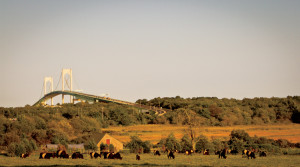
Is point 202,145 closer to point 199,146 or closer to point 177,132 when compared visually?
point 199,146

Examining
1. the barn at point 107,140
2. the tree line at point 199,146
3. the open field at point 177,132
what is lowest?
the tree line at point 199,146


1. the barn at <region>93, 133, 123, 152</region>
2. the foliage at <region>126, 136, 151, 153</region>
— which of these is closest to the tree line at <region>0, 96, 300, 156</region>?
the barn at <region>93, 133, 123, 152</region>

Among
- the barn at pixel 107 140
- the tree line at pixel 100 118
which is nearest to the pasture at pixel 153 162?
the tree line at pixel 100 118

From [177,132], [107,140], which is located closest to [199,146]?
[107,140]

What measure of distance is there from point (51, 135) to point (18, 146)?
17.6m

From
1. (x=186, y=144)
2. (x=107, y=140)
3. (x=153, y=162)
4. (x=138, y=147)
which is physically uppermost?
(x=107, y=140)

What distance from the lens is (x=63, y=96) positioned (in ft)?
442

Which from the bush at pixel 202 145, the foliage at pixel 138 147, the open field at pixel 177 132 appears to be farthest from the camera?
the open field at pixel 177 132

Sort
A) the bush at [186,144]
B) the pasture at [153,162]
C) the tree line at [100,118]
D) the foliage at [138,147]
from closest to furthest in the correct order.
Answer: the pasture at [153,162], the foliage at [138,147], the bush at [186,144], the tree line at [100,118]

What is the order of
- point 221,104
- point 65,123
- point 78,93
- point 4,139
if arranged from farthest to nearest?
point 78,93 → point 221,104 → point 65,123 → point 4,139

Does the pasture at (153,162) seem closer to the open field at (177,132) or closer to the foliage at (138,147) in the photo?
the foliage at (138,147)

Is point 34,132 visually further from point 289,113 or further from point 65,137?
point 289,113

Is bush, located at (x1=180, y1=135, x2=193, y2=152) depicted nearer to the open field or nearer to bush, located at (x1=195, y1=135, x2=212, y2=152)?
bush, located at (x1=195, y1=135, x2=212, y2=152)

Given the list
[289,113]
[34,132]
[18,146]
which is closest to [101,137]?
[34,132]
